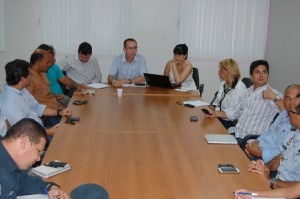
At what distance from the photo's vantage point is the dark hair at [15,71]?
308 cm

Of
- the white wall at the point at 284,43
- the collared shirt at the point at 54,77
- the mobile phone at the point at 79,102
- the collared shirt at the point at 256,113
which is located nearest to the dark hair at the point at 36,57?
the mobile phone at the point at 79,102

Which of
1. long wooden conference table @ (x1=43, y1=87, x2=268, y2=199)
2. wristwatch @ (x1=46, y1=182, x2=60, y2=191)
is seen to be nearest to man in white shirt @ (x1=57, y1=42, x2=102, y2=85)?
long wooden conference table @ (x1=43, y1=87, x2=268, y2=199)

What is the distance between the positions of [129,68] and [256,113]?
243 cm

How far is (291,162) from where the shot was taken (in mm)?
2387

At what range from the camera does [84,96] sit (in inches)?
166

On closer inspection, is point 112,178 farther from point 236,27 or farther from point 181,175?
point 236,27

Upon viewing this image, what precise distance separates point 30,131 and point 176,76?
3647 millimetres

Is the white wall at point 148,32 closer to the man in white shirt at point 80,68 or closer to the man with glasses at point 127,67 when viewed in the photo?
the man in white shirt at point 80,68

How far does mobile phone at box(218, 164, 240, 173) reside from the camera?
6.98 feet

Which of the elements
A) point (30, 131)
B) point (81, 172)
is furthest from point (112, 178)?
point (30, 131)

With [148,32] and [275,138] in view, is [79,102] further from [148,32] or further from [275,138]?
[148,32]

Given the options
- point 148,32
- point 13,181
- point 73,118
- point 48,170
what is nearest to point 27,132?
point 13,181

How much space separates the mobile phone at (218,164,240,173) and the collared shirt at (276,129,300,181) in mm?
465

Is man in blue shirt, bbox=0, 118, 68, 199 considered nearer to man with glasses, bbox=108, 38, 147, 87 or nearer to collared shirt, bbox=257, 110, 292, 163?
collared shirt, bbox=257, 110, 292, 163
